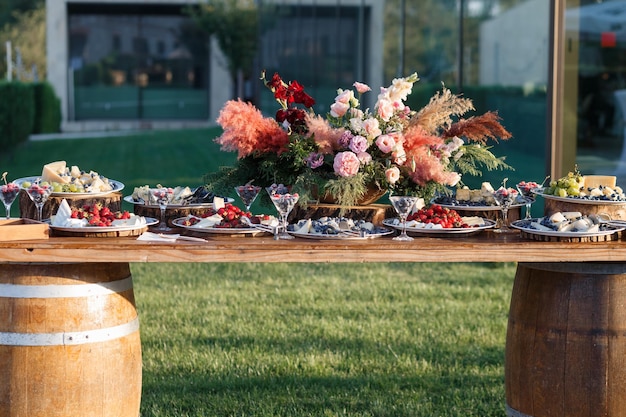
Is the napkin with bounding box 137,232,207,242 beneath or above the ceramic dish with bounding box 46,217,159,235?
beneath

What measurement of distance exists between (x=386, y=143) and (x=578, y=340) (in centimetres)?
102

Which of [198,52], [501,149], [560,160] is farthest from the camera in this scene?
[198,52]

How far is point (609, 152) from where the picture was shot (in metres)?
8.45

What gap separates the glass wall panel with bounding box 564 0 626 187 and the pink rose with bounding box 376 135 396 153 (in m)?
4.64

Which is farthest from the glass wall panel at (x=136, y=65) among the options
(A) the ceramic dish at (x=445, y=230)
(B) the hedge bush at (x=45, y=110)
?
(A) the ceramic dish at (x=445, y=230)

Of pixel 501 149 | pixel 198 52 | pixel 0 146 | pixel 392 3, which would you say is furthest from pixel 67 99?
pixel 501 149

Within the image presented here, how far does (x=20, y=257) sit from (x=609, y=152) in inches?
231

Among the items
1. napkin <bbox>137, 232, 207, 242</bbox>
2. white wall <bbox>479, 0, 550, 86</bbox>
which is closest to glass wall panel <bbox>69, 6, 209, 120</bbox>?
white wall <bbox>479, 0, 550, 86</bbox>

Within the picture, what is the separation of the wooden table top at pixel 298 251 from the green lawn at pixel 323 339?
0.36 feet

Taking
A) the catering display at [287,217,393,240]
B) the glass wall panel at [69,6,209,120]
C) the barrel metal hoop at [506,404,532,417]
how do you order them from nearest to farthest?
the catering display at [287,217,393,240] < the barrel metal hoop at [506,404,532,417] < the glass wall panel at [69,6,209,120]

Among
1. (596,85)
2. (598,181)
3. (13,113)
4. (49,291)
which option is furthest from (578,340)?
(13,113)

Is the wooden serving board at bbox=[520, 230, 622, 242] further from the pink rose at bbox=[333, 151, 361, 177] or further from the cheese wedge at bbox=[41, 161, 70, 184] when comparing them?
the cheese wedge at bbox=[41, 161, 70, 184]

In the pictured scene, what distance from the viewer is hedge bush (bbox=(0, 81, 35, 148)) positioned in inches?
680

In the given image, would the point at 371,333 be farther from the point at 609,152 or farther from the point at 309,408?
the point at 609,152
